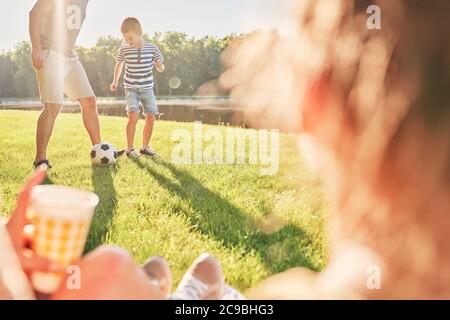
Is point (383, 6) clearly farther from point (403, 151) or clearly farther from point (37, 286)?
point (37, 286)

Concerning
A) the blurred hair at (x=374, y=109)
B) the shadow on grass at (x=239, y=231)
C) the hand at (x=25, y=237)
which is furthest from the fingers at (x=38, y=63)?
the blurred hair at (x=374, y=109)

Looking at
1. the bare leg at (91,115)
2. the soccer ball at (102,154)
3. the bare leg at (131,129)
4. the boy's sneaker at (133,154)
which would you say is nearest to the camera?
the soccer ball at (102,154)

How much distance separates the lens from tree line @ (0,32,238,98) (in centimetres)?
3014

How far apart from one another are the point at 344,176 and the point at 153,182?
8.25 ft

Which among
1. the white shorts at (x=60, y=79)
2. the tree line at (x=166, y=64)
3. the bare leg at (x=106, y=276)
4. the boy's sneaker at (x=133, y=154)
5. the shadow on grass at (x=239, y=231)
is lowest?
the shadow on grass at (x=239, y=231)

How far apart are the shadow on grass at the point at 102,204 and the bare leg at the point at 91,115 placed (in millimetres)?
425

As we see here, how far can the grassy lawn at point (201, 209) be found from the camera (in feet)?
7.33

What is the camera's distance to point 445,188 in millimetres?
1092

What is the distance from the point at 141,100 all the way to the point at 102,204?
2.45m

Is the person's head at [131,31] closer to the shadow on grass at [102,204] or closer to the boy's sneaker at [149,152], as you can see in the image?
the boy's sneaker at [149,152]

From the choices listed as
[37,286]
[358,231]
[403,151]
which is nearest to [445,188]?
[403,151]

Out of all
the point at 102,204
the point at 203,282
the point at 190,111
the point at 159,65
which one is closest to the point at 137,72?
the point at 159,65

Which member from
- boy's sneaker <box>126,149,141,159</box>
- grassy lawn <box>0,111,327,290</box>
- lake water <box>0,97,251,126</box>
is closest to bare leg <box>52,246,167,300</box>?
grassy lawn <box>0,111,327,290</box>

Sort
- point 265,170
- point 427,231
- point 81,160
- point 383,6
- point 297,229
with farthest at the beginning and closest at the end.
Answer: point 81,160 < point 265,170 < point 297,229 < point 427,231 < point 383,6
